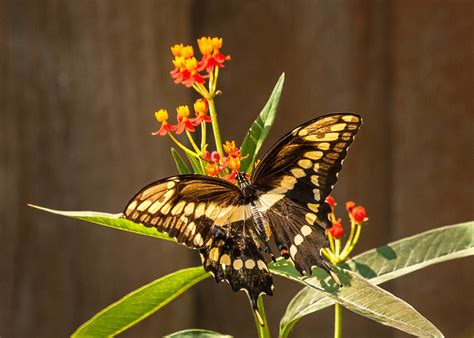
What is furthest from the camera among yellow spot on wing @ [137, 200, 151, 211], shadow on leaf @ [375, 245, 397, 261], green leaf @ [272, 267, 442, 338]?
shadow on leaf @ [375, 245, 397, 261]

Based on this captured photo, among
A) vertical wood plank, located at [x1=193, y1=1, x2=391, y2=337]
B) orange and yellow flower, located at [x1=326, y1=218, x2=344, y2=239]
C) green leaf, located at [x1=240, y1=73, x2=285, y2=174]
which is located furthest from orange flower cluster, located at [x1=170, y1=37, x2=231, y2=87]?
vertical wood plank, located at [x1=193, y1=1, x2=391, y2=337]

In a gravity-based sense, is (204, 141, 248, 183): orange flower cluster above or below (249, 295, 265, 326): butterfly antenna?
above

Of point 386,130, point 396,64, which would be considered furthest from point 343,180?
point 396,64

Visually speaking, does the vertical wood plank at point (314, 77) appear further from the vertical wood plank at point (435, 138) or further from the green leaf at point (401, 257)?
the green leaf at point (401, 257)

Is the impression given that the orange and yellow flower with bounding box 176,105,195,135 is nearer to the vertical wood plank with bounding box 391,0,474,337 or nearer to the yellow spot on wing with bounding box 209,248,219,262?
the yellow spot on wing with bounding box 209,248,219,262

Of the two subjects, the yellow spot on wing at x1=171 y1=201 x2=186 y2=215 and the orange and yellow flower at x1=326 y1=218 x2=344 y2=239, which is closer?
the yellow spot on wing at x1=171 y1=201 x2=186 y2=215

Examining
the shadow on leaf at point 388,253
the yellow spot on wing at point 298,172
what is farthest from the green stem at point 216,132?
the shadow on leaf at point 388,253

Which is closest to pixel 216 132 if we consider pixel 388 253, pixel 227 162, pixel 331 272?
pixel 227 162
